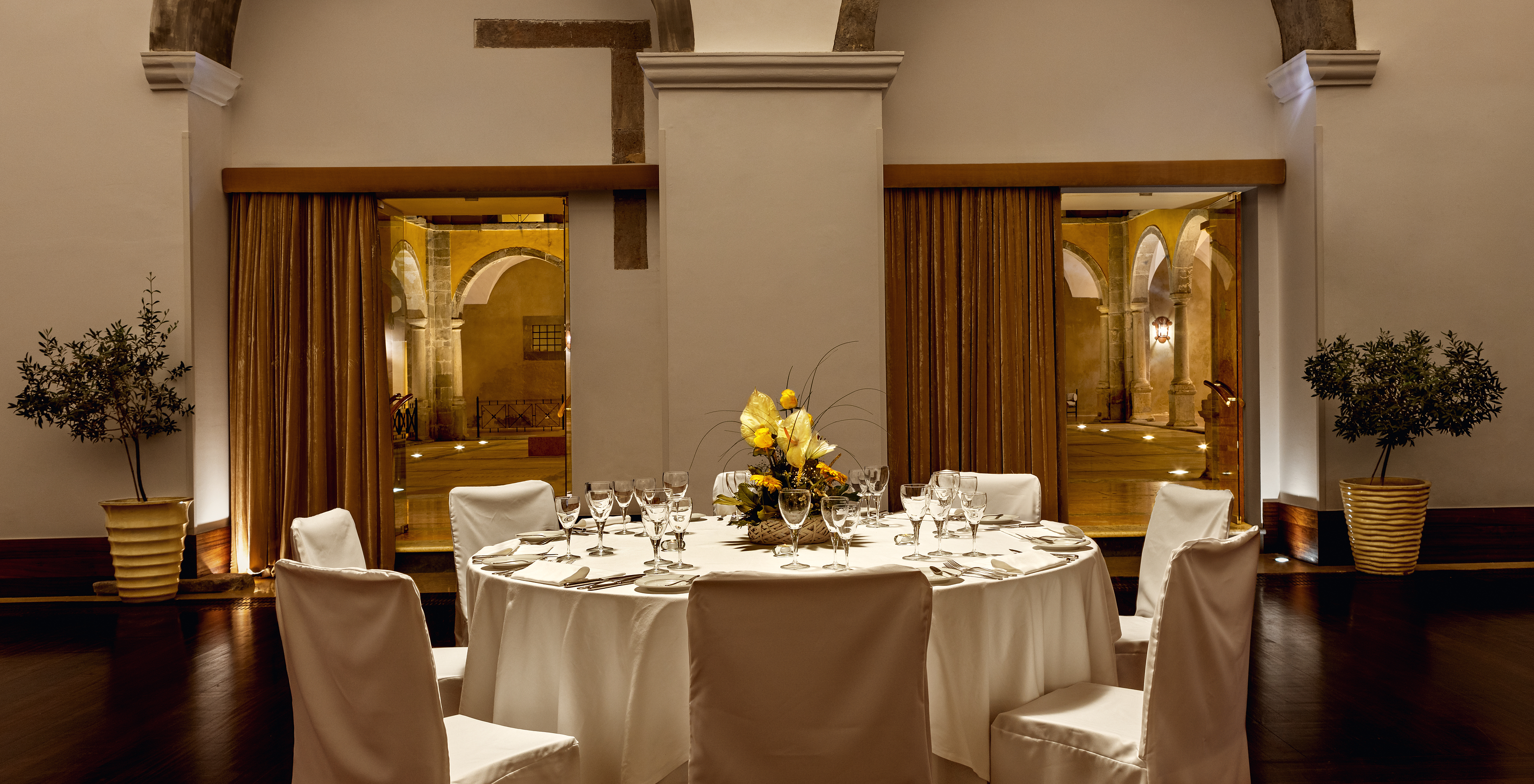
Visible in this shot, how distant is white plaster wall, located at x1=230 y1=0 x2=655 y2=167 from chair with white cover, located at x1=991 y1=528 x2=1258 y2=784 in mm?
4372

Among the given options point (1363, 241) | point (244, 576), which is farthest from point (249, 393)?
point (1363, 241)

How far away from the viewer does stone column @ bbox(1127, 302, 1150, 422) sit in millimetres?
16406

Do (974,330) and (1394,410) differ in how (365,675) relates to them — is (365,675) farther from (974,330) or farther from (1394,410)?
(1394,410)

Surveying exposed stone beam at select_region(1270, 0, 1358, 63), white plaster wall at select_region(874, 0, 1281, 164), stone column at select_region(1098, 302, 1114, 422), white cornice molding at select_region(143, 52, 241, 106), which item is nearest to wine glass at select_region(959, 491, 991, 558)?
white plaster wall at select_region(874, 0, 1281, 164)

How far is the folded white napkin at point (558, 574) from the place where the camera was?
223 cm

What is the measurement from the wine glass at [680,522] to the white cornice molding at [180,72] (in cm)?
452

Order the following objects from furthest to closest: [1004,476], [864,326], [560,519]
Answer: [864,326]
[1004,476]
[560,519]

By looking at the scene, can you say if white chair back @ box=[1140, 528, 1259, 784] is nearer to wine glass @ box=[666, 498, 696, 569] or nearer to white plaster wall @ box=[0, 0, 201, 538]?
wine glass @ box=[666, 498, 696, 569]

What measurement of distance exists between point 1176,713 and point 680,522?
1184mm

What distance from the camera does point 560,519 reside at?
2562 millimetres

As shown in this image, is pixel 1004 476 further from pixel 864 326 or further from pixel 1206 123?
pixel 1206 123

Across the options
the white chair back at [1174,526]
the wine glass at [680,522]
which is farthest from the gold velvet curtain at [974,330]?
the wine glass at [680,522]

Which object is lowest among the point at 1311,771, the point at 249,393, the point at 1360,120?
the point at 1311,771

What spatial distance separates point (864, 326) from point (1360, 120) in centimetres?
318
